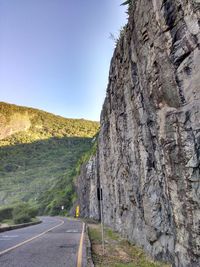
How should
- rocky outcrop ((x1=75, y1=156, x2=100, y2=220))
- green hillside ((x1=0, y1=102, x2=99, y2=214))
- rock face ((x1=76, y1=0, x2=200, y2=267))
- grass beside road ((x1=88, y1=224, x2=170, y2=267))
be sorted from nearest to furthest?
1. rock face ((x1=76, y1=0, x2=200, y2=267))
2. grass beside road ((x1=88, y1=224, x2=170, y2=267))
3. rocky outcrop ((x1=75, y1=156, x2=100, y2=220))
4. green hillside ((x1=0, y1=102, x2=99, y2=214))

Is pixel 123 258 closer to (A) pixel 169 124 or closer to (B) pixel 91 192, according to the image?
(A) pixel 169 124

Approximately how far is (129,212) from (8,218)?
119 ft

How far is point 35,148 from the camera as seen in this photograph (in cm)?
12500

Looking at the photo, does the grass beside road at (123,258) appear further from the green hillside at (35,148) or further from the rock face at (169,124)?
the green hillside at (35,148)

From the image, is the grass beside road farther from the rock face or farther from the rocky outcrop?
the rocky outcrop

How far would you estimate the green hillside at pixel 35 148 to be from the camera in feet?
354

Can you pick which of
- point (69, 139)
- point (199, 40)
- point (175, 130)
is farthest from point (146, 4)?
point (69, 139)

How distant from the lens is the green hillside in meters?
108

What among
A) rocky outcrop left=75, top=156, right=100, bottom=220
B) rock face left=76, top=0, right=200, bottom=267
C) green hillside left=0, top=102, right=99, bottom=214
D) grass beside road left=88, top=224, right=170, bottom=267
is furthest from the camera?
green hillside left=0, top=102, right=99, bottom=214

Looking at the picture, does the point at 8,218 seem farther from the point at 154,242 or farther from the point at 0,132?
the point at 0,132

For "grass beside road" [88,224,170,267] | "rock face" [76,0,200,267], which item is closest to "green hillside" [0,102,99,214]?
"grass beside road" [88,224,170,267]

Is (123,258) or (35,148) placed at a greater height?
(35,148)

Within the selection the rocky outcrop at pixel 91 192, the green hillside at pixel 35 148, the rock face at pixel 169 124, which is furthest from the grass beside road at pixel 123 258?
the green hillside at pixel 35 148

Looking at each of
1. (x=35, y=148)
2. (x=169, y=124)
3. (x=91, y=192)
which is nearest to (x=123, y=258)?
(x=169, y=124)
